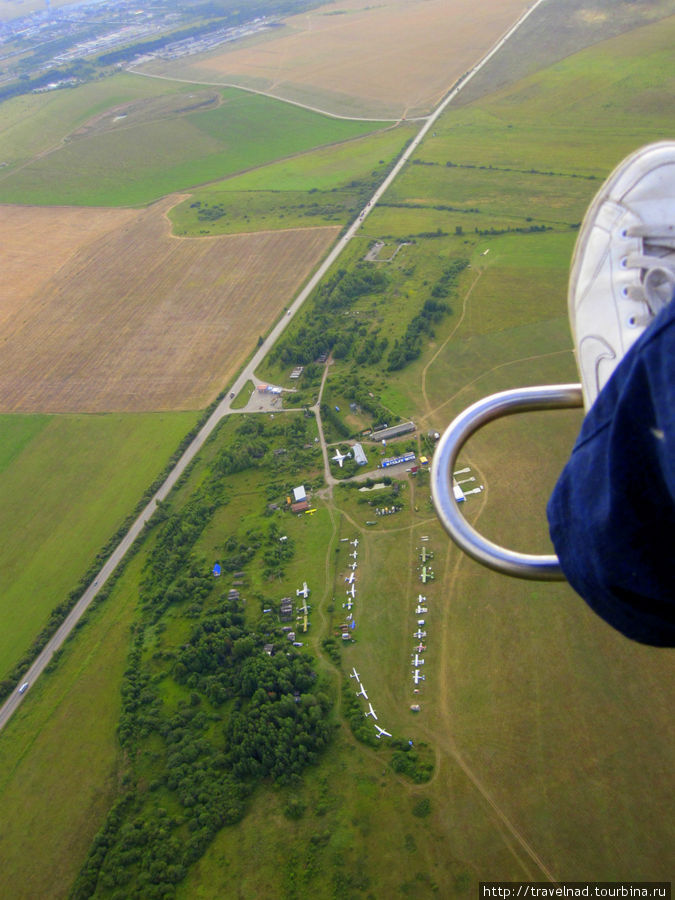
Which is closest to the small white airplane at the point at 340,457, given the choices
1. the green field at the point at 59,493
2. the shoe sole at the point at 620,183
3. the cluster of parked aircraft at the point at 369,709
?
the green field at the point at 59,493

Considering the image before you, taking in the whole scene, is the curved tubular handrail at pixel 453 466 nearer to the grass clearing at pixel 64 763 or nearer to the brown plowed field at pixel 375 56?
the grass clearing at pixel 64 763

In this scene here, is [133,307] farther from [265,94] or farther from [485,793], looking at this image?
[265,94]

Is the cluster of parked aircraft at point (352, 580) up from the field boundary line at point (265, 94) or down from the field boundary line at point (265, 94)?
down

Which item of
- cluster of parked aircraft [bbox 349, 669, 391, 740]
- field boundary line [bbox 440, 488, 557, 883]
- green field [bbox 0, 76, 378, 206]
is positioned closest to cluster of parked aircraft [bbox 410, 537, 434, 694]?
field boundary line [bbox 440, 488, 557, 883]

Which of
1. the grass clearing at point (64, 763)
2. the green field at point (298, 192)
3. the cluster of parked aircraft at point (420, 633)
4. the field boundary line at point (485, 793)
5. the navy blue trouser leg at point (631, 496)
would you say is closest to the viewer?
the navy blue trouser leg at point (631, 496)

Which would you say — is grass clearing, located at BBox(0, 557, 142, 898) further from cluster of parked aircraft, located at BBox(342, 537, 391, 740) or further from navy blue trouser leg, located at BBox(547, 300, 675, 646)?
navy blue trouser leg, located at BBox(547, 300, 675, 646)

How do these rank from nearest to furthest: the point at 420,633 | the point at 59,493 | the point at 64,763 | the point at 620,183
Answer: the point at 620,183 → the point at 64,763 → the point at 420,633 → the point at 59,493

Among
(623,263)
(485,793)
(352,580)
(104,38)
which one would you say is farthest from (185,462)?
(104,38)
